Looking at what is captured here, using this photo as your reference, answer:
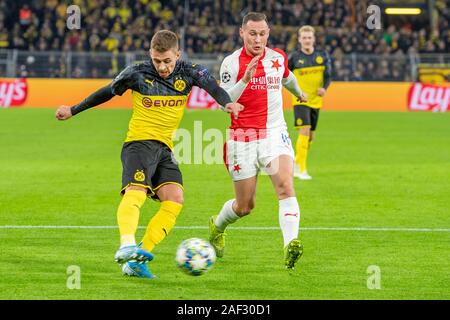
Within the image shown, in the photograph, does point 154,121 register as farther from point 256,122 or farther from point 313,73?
point 313,73

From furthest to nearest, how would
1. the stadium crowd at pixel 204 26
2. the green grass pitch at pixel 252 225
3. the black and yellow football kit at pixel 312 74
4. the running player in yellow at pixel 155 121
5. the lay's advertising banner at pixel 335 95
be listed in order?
the stadium crowd at pixel 204 26 < the lay's advertising banner at pixel 335 95 < the black and yellow football kit at pixel 312 74 < the running player in yellow at pixel 155 121 < the green grass pitch at pixel 252 225

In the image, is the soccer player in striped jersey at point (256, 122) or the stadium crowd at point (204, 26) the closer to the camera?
the soccer player in striped jersey at point (256, 122)

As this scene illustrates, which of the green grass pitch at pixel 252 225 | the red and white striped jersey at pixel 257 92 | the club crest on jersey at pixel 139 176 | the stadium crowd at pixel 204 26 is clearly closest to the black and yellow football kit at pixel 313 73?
the green grass pitch at pixel 252 225

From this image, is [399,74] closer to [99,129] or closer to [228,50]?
[228,50]

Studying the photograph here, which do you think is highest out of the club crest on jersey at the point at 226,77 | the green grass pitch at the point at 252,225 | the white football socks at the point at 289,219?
the club crest on jersey at the point at 226,77

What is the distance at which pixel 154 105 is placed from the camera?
28.0 ft

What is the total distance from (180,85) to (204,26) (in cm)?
3131

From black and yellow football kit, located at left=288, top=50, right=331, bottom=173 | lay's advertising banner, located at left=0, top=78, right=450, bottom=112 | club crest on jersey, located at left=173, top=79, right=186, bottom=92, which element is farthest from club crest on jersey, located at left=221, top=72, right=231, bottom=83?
lay's advertising banner, located at left=0, top=78, right=450, bottom=112

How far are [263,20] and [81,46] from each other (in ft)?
96.6

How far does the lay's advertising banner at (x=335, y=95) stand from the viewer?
34500 millimetres

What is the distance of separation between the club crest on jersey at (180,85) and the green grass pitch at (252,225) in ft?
5.10

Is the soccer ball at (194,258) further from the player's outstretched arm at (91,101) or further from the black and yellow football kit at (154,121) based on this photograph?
the player's outstretched arm at (91,101)

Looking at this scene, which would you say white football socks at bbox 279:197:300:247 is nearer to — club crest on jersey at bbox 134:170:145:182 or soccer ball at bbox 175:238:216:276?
soccer ball at bbox 175:238:216:276

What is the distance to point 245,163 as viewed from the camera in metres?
9.16
